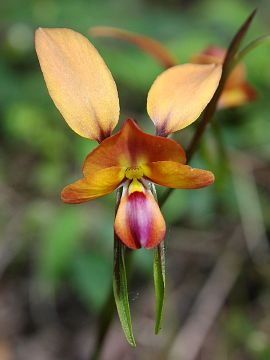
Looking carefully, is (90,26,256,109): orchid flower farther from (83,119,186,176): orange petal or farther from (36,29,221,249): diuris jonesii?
(83,119,186,176): orange petal

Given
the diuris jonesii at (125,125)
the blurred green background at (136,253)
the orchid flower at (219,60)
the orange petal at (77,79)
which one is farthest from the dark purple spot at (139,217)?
the blurred green background at (136,253)

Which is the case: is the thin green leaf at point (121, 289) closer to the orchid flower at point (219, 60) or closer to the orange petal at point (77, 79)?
the orange petal at point (77, 79)

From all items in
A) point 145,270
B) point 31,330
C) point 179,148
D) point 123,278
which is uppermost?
point 179,148

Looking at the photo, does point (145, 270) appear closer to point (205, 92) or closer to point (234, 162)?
point (234, 162)

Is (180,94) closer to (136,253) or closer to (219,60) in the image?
(219,60)

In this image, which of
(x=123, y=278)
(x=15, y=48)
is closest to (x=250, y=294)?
(x=123, y=278)

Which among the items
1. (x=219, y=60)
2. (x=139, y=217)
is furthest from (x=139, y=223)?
(x=219, y=60)
